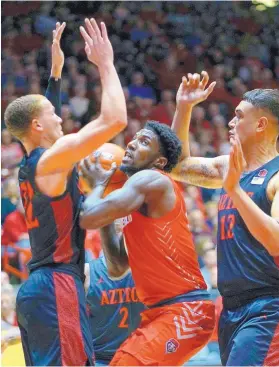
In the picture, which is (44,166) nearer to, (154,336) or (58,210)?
(58,210)

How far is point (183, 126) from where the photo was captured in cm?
574

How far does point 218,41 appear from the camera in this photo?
13.9 meters

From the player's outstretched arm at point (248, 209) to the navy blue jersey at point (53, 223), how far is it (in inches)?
33.6

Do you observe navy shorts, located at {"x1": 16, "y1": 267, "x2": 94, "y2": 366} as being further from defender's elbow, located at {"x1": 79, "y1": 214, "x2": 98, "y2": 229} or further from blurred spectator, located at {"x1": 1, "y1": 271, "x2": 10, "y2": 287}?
blurred spectator, located at {"x1": 1, "y1": 271, "x2": 10, "y2": 287}

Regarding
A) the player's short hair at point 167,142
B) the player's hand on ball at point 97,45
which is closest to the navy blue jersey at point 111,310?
the player's short hair at point 167,142

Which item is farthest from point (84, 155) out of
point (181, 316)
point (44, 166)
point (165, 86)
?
point (165, 86)

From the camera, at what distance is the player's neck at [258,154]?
5172mm

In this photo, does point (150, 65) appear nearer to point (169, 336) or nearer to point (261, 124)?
point (261, 124)

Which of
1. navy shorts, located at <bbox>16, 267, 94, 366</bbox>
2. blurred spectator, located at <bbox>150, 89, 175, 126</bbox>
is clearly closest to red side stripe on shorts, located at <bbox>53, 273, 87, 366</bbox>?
navy shorts, located at <bbox>16, 267, 94, 366</bbox>

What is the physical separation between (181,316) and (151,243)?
1.40ft

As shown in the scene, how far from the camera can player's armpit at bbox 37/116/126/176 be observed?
4.66m

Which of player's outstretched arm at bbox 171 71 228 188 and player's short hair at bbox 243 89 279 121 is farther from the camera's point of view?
player's outstretched arm at bbox 171 71 228 188

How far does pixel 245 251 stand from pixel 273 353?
1.86 feet

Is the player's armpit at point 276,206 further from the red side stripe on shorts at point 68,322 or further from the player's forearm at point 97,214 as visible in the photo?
the red side stripe on shorts at point 68,322
